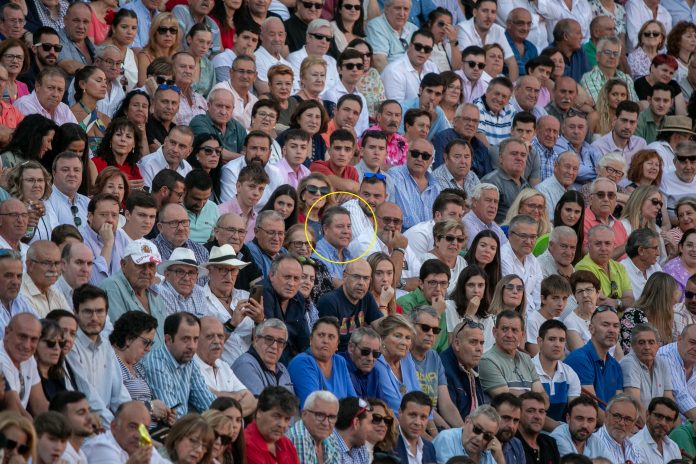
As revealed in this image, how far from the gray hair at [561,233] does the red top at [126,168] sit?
10.8ft

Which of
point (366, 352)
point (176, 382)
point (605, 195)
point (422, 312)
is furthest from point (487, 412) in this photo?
point (605, 195)

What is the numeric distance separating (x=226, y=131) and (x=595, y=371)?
137 inches

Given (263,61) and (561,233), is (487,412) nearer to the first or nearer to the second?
(561,233)

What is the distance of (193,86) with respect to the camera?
14.4m

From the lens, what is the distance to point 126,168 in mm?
12617

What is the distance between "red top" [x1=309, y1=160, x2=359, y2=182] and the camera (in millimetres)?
13641

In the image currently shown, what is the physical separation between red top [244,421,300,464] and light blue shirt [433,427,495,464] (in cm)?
124

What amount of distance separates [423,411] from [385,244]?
2.43 m

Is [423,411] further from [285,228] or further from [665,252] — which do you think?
[665,252]

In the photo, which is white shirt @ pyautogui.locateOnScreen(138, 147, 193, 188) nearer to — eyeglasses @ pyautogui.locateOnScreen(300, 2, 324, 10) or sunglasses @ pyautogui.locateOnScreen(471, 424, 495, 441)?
sunglasses @ pyautogui.locateOnScreen(471, 424, 495, 441)

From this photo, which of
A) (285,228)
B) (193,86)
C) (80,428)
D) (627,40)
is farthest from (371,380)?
(627,40)

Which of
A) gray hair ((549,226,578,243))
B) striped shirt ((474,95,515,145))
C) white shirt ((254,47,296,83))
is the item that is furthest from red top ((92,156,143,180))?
striped shirt ((474,95,515,145))

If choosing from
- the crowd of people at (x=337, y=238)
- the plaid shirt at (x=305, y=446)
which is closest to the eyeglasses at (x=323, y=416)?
the crowd of people at (x=337, y=238)

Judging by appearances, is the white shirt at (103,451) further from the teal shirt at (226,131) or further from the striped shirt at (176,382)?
the teal shirt at (226,131)
